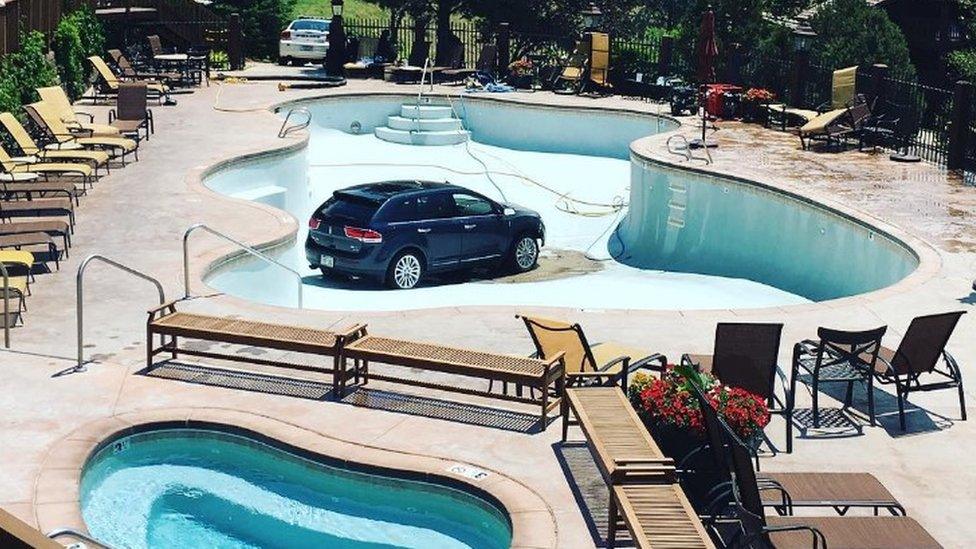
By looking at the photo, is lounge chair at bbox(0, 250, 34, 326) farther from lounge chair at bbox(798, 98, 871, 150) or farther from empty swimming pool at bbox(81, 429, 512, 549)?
lounge chair at bbox(798, 98, 871, 150)

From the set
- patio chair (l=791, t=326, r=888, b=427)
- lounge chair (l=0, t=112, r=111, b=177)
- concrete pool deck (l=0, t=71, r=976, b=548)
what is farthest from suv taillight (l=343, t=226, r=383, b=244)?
patio chair (l=791, t=326, r=888, b=427)

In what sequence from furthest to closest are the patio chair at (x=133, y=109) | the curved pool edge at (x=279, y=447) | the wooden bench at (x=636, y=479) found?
the patio chair at (x=133, y=109)
the curved pool edge at (x=279, y=447)
the wooden bench at (x=636, y=479)

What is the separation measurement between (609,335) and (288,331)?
3568 millimetres

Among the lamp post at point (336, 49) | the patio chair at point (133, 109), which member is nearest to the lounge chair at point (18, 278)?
the patio chair at point (133, 109)

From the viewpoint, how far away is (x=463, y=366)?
11.9 meters

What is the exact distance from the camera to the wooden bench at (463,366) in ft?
38.4

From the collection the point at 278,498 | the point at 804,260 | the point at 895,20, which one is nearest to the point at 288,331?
the point at 278,498

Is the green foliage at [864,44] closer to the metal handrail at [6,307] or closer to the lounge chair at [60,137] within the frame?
the lounge chair at [60,137]

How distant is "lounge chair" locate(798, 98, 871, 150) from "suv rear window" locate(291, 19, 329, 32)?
811 inches

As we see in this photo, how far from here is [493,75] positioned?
40.2 m

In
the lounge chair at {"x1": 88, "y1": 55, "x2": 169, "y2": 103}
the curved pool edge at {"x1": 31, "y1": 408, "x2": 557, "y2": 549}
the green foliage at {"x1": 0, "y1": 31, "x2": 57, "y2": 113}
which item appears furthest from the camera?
the lounge chair at {"x1": 88, "y1": 55, "x2": 169, "y2": 103}

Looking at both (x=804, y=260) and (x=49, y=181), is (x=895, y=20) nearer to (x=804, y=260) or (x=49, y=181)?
(x=804, y=260)

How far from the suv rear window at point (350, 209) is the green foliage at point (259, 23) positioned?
29545 mm

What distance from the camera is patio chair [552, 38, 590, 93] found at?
37156 mm
